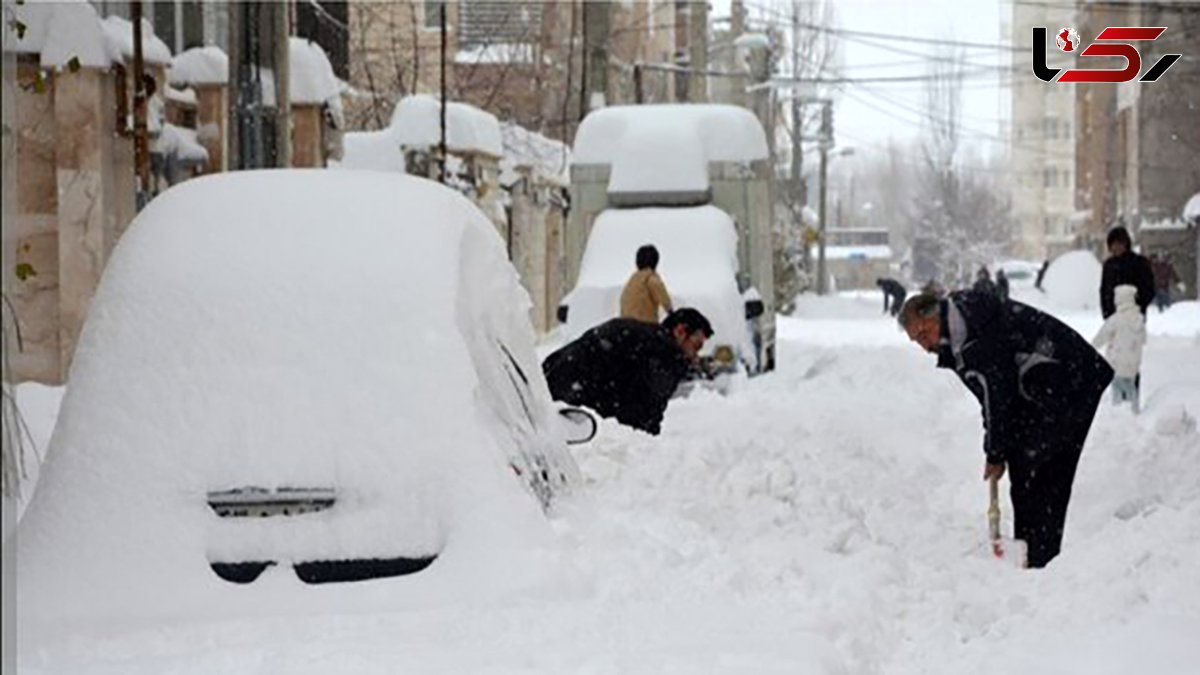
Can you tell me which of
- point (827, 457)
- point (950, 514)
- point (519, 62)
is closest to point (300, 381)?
point (950, 514)

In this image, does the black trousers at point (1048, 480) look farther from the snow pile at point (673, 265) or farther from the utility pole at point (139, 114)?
the snow pile at point (673, 265)

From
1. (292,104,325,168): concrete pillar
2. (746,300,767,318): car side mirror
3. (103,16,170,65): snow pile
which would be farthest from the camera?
(292,104,325,168): concrete pillar

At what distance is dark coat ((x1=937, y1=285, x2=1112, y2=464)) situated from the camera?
8.15m

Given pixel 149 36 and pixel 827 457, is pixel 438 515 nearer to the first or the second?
pixel 827 457

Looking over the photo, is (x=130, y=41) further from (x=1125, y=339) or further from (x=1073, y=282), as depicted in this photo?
(x=1073, y=282)

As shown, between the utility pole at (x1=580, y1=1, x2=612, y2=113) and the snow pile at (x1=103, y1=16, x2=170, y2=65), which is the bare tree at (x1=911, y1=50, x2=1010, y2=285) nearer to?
the utility pole at (x1=580, y1=1, x2=612, y2=113)

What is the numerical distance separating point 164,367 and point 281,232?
0.62 m

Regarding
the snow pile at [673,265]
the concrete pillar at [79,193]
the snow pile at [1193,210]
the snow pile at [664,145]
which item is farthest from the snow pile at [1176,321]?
the concrete pillar at [79,193]

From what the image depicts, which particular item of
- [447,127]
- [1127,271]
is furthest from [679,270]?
[447,127]

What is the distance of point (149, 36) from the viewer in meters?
14.1

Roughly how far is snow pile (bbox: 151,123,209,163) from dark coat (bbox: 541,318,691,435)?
6.07m

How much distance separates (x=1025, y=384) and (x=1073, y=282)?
42325 mm

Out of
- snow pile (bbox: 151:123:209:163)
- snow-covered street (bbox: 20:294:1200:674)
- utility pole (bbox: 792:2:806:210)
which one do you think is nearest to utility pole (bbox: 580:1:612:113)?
snow pile (bbox: 151:123:209:163)

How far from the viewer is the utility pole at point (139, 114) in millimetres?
12625
